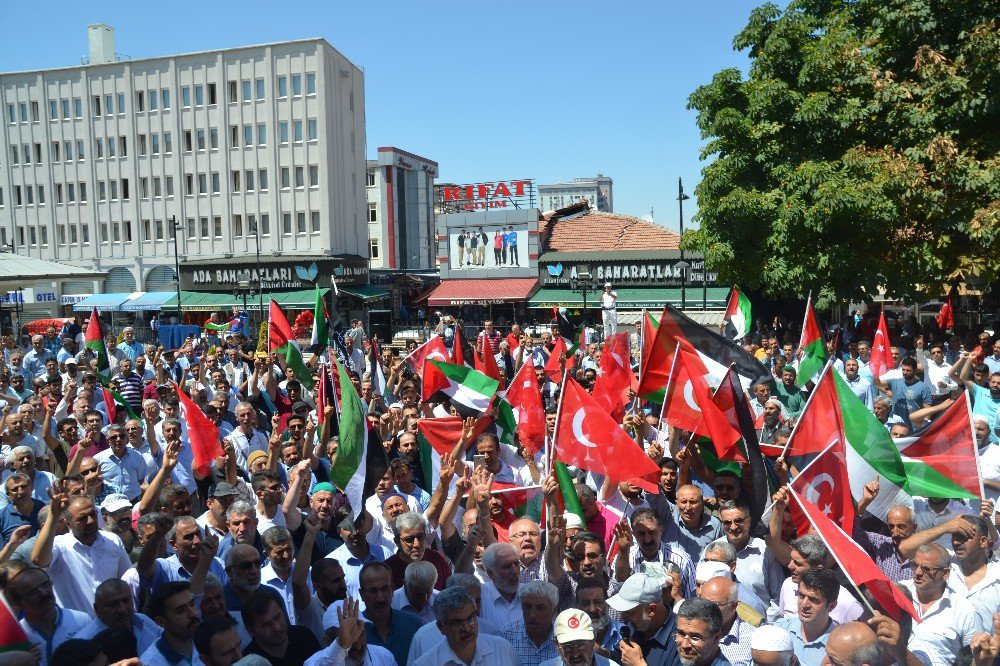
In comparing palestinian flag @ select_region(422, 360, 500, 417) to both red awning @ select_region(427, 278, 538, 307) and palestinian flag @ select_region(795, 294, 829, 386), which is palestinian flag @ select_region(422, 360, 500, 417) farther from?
red awning @ select_region(427, 278, 538, 307)

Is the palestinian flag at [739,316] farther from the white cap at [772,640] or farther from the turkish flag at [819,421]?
the white cap at [772,640]

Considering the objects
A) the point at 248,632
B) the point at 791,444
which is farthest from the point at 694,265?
the point at 248,632

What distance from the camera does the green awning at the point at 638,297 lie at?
4119 cm

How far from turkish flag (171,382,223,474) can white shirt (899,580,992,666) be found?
5.82 meters

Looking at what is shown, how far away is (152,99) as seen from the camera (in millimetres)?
53438

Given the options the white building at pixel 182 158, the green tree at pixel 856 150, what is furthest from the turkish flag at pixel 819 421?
the white building at pixel 182 158

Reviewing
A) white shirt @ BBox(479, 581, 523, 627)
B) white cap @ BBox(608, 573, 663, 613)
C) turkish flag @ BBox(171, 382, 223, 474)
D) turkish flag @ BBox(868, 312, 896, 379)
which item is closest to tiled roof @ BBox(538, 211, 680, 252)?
turkish flag @ BBox(868, 312, 896, 379)

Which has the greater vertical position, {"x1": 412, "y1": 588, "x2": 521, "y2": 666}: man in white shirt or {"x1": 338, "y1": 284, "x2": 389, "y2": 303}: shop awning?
{"x1": 338, "y1": 284, "x2": 389, "y2": 303}: shop awning

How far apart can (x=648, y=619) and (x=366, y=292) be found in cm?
4527

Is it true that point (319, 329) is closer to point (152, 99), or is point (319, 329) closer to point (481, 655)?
point (481, 655)

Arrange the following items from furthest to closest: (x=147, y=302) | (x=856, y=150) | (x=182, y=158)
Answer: (x=182, y=158) → (x=147, y=302) → (x=856, y=150)

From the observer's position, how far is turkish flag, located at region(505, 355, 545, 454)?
9414mm

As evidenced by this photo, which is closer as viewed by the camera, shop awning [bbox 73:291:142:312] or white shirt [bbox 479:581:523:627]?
white shirt [bbox 479:581:523:627]

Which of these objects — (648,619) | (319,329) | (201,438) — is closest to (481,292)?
(319,329)
